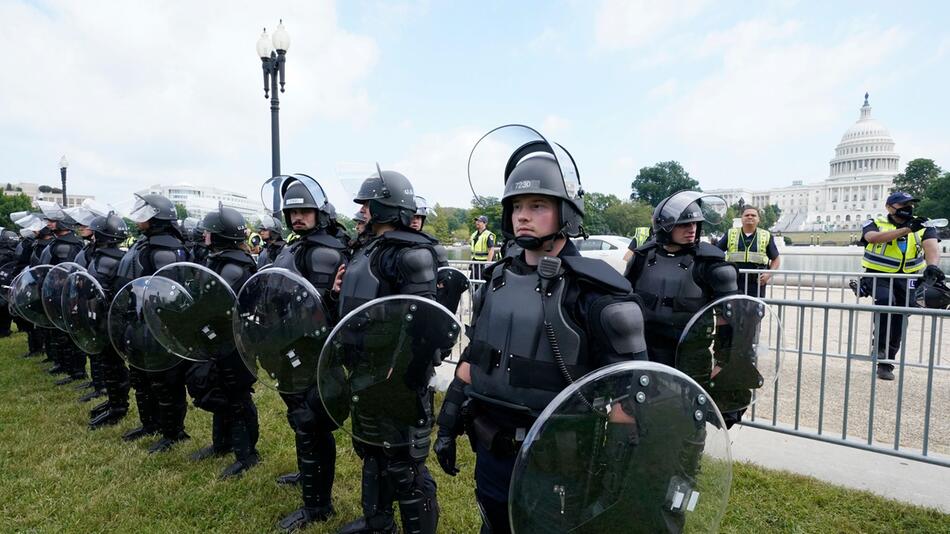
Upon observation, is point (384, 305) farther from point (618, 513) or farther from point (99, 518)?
point (99, 518)

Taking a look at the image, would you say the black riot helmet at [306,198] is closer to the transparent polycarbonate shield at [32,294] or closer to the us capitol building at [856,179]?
the transparent polycarbonate shield at [32,294]

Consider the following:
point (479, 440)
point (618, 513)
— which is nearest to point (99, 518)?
point (479, 440)

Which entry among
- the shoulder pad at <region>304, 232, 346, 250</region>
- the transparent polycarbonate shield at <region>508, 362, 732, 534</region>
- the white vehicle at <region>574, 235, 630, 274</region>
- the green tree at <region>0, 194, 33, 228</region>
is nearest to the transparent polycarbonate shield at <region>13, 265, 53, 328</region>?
the shoulder pad at <region>304, 232, 346, 250</region>

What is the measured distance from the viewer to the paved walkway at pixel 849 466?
3594 millimetres

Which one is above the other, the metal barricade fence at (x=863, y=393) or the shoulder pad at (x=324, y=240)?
the shoulder pad at (x=324, y=240)

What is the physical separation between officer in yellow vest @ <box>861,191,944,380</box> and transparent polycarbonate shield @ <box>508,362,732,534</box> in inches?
227

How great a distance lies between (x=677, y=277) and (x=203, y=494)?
3.90 meters

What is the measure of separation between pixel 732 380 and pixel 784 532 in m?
0.96

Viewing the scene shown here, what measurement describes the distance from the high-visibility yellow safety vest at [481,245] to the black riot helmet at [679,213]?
8976mm

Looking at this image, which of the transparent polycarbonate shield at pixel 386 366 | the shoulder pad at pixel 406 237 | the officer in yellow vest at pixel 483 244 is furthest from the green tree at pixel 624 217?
the transparent polycarbonate shield at pixel 386 366

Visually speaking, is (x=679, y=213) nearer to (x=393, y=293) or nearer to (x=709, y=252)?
(x=709, y=252)

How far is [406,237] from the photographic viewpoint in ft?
10.8

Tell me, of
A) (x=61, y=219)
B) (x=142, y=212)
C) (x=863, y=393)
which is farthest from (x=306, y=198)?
(x=61, y=219)

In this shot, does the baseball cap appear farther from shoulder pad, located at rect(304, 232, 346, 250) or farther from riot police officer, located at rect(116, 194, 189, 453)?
riot police officer, located at rect(116, 194, 189, 453)
